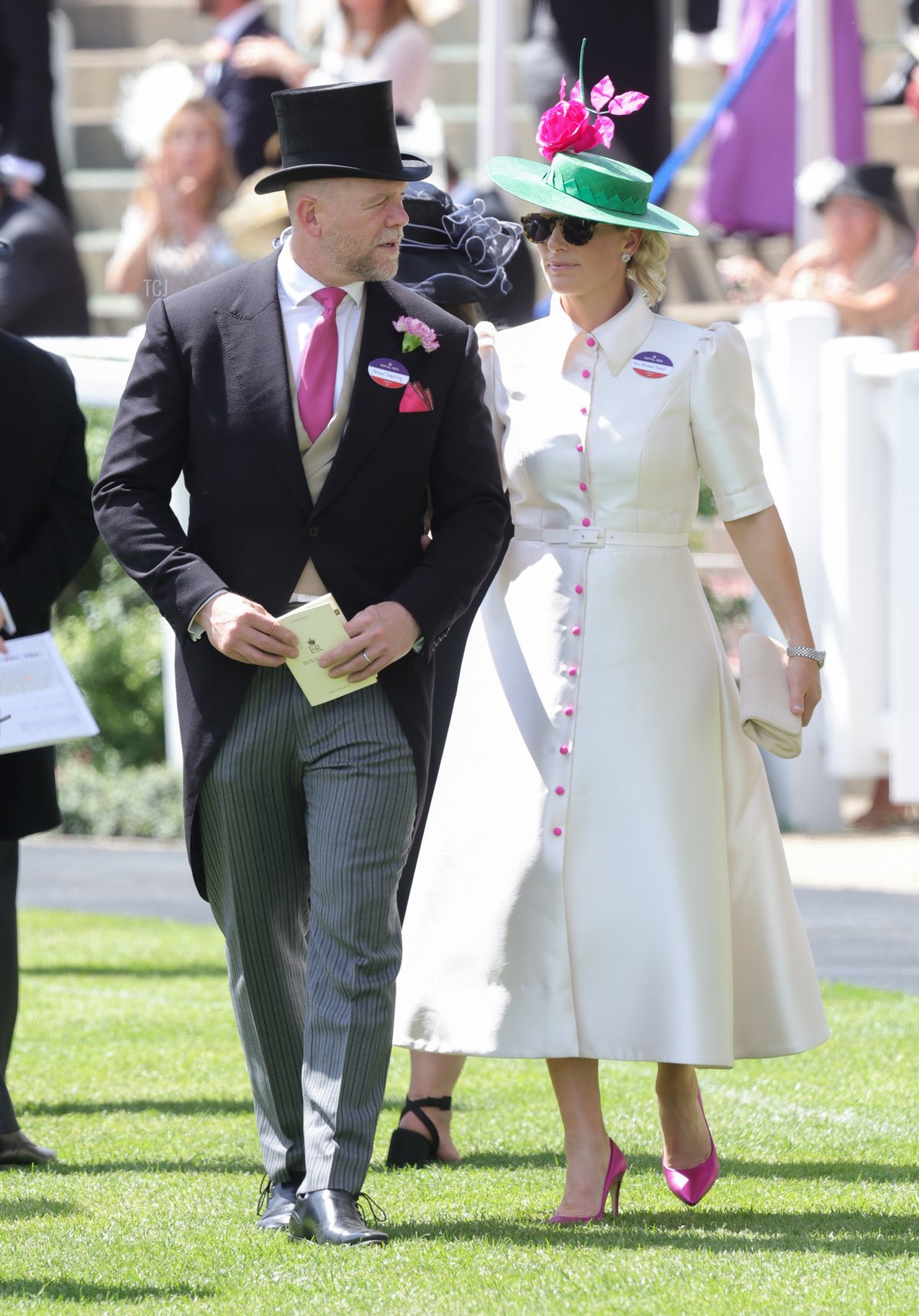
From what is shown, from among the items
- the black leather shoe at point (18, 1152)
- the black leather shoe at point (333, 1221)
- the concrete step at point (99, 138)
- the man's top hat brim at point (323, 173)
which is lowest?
the concrete step at point (99, 138)

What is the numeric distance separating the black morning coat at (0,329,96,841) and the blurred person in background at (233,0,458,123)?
7354 millimetres

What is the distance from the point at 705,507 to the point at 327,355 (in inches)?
343

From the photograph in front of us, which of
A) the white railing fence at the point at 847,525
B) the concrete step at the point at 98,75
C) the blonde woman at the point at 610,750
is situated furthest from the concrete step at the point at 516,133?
the blonde woman at the point at 610,750

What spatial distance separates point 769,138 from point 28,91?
17.1 ft

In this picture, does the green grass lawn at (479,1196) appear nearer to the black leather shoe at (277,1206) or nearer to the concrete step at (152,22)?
the black leather shoe at (277,1206)

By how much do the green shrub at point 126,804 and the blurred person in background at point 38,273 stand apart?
267 centimetres

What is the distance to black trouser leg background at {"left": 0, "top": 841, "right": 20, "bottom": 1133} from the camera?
5.23m

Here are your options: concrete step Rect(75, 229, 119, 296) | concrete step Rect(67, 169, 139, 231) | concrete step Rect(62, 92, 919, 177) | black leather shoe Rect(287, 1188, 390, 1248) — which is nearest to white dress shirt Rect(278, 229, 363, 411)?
black leather shoe Rect(287, 1188, 390, 1248)

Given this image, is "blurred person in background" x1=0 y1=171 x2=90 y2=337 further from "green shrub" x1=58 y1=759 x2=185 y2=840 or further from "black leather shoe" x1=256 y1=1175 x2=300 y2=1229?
"black leather shoe" x1=256 y1=1175 x2=300 y2=1229

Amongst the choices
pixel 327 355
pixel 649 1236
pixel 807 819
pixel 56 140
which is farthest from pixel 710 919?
pixel 56 140

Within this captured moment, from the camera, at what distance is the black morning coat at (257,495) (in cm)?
428

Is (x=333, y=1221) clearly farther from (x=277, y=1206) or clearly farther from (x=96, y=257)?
(x=96, y=257)

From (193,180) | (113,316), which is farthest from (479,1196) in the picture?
(113,316)

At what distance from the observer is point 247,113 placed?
1370 cm
